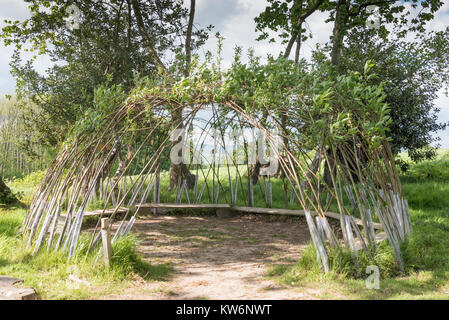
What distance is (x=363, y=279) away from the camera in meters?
3.90

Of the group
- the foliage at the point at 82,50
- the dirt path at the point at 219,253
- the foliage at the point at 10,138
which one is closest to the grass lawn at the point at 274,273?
the dirt path at the point at 219,253

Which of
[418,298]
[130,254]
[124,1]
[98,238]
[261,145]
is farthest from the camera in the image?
[124,1]

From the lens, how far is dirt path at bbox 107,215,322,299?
3686 millimetres

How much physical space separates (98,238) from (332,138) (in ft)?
9.44

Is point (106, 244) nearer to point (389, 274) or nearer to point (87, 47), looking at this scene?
point (389, 274)

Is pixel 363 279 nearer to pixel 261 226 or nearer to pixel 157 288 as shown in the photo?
pixel 157 288

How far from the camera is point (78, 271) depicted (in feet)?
13.0

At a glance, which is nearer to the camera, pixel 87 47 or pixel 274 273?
pixel 274 273

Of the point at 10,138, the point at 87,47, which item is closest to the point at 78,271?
the point at 87,47

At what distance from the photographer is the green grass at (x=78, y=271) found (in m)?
3.59

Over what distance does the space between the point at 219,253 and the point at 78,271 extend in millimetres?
1980

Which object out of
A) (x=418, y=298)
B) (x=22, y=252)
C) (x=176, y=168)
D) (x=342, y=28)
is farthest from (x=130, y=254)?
(x=342, y=28)

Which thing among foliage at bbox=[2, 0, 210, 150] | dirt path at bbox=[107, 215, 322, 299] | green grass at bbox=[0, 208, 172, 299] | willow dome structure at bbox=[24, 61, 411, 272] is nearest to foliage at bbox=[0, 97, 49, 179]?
foliage at bbox=[2, 0, 210, 150]

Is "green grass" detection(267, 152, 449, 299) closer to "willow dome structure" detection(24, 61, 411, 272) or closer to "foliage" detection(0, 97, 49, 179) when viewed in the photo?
"willow dome structure" detection(24, 61, 411, 272)
